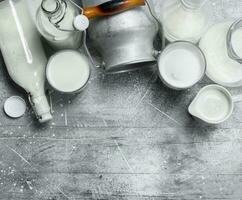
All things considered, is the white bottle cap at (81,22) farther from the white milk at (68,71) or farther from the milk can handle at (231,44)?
the milk can handle at (231,44)

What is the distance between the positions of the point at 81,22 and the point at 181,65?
0.18 m

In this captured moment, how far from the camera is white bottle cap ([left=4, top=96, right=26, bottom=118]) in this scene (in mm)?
796

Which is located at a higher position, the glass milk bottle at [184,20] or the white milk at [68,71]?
the glass milk bottle at [184,20]

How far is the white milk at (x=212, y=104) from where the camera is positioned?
2.48 ft

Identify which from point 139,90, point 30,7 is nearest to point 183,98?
point 139,90

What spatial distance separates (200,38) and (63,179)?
0.33 metres

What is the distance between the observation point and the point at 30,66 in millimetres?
759

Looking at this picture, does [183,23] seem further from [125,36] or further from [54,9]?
[54,9]

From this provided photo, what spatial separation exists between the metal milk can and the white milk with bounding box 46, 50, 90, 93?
0.04 metres

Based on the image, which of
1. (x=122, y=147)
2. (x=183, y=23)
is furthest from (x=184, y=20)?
(x=122, y=147)

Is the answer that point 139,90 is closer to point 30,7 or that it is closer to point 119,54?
point 119,54

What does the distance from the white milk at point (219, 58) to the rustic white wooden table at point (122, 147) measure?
35 millimetres

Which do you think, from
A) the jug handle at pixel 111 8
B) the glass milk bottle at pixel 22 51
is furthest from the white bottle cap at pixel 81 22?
the glass milk bottle at pixel 22 51

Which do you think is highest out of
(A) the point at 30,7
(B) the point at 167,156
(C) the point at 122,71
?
(A) the point at 30,7
